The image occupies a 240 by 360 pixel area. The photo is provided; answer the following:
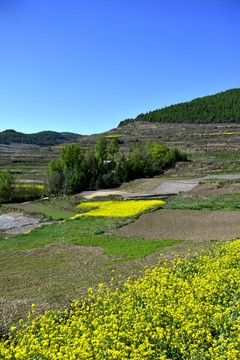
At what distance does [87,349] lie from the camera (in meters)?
6.77

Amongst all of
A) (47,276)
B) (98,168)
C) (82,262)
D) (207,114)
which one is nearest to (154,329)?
(47,276)

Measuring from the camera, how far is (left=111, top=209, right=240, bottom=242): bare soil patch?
23214mm

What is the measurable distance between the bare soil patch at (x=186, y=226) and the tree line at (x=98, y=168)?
110 ft

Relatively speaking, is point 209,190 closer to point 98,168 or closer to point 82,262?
point 98,168

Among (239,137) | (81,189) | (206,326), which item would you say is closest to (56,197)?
(81,189)

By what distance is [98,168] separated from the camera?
7025cm

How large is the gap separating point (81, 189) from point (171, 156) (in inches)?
1113

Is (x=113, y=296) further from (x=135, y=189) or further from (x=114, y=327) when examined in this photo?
(x=135, y=189)

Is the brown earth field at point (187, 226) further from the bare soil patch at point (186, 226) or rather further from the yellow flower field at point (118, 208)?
the yellow flower field at point (118, 208)

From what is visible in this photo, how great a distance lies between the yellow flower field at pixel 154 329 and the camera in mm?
6691

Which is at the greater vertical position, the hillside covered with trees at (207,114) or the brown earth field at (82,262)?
the hillside covered with trees at (207,114)

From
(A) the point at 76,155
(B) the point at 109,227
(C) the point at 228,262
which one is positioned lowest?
(B) the point at 109,227

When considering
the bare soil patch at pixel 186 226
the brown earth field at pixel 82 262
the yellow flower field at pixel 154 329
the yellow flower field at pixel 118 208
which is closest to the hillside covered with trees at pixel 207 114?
the yellow flower field at pixel 118 208

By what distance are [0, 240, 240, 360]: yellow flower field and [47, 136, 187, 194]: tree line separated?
54.9m
